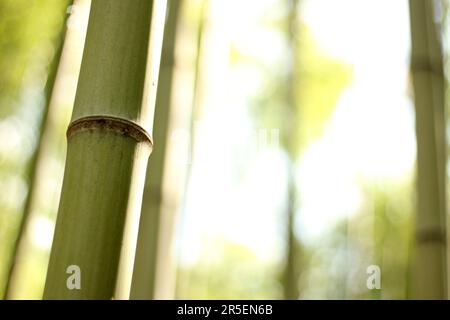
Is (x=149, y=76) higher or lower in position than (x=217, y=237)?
lower

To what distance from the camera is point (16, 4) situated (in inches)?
118

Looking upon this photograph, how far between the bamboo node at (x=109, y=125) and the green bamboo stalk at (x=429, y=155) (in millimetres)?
1050

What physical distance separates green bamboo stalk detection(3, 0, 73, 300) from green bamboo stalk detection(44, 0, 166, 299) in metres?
1.55

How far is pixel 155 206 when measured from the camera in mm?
1492

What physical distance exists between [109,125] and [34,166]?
71.8 inches

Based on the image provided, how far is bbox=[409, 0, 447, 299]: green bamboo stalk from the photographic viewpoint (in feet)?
5.03

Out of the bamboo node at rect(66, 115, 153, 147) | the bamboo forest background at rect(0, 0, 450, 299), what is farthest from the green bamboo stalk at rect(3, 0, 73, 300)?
the bamboo node at rect(66, 115, 153, 147)

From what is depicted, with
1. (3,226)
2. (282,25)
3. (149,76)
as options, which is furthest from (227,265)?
(149,76)

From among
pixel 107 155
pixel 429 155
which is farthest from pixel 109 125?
pixel 429 155

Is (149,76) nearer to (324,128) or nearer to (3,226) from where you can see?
(3,226)

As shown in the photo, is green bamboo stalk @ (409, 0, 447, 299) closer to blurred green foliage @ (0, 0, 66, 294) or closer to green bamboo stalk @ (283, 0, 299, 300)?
green bamboo stalk @ (283, 0, 299, 300)

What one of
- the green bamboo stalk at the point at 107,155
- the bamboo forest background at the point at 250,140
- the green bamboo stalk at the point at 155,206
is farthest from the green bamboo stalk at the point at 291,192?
the green bamboo stalk at the point at 107,155

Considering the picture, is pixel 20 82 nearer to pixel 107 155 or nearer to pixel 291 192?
pixel 291 192

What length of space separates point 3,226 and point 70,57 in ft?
2.97
